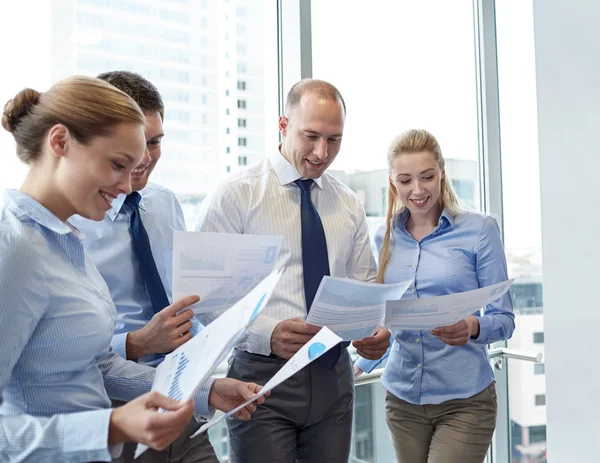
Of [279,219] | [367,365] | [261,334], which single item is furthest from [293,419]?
[279,219]

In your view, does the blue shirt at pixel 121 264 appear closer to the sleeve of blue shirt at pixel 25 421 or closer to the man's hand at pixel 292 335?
the man's hand at pixel 292 335

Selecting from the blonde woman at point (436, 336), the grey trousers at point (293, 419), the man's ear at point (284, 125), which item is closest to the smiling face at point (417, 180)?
the blonde woman at point (436, 336)

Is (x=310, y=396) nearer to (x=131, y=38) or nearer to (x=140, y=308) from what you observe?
(x=140, y=308)

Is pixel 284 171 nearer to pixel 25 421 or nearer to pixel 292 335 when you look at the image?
pixel 292 335

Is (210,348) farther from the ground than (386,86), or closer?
closer

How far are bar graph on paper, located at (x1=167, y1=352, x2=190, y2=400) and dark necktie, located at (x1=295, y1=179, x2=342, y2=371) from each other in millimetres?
696

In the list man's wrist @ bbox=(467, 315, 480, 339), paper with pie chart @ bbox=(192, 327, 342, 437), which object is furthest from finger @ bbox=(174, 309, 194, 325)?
man's wrist @ bbox=(467, 315, 480, 339)

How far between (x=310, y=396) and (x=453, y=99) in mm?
2311

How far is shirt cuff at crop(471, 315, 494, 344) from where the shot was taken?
6.71 feet

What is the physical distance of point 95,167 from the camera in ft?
3.65

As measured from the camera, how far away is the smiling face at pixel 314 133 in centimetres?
186

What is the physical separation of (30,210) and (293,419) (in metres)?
1.02

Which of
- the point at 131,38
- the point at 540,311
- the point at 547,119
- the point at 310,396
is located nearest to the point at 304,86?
the point at 131,38

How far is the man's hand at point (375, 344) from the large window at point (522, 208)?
1.72m
